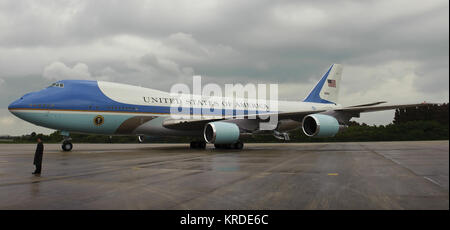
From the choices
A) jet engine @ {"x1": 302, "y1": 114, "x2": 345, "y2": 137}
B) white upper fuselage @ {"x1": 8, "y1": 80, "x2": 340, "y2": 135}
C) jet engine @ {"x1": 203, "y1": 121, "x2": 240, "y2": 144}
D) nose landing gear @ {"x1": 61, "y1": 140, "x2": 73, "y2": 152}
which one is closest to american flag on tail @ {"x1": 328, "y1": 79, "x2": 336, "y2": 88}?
jet engine @ {"x1": 302, "y1": 114, "x2": 345, "y2": 137}

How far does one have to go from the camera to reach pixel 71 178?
767 centimetres

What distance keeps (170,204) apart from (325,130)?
14.6 m

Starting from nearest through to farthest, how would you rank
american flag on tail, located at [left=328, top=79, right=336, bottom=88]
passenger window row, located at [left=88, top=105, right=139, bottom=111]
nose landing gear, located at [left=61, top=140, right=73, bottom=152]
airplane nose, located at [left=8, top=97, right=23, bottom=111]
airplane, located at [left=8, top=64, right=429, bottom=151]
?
1. airplane nose, located at [left=8, top=97, right=23, bottom=111]
2. airplane, located at [left=8, top=64, right=429, bottom=151]
3. passenger window row, located at [left=88, top=105, right=139, bottom=111]
4. nose landing gear, located at [left=61, top=140, right=73, bottom=152]
5. american flag on tail, located at [left=328, top=79, right=336, bottom=88]

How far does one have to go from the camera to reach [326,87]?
30.0 metres

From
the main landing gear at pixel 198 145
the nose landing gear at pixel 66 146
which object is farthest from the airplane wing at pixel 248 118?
the nose landing gear at pixel 66 146

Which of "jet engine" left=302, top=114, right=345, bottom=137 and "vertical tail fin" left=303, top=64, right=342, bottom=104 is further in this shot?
"vertical tail fin" left=303, top=64, right=342, bottom=104

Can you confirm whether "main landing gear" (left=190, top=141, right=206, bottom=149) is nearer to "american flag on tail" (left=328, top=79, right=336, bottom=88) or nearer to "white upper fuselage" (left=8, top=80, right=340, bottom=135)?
"white upper fuselage" (left=8, top=80, right=340, bottom=135)

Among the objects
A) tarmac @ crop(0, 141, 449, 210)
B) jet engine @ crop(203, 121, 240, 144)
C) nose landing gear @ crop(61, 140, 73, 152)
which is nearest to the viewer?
tarmac @ crop(0, 141, 449, 210)

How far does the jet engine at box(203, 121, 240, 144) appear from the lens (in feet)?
58.4

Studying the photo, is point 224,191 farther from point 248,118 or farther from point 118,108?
point 118,108

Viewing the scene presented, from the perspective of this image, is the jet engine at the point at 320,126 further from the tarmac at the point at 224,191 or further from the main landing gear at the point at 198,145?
the tarmac at the point at 224,191

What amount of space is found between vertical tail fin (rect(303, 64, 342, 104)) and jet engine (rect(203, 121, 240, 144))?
548 inches

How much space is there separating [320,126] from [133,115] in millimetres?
11235

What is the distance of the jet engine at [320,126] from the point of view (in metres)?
17.6
